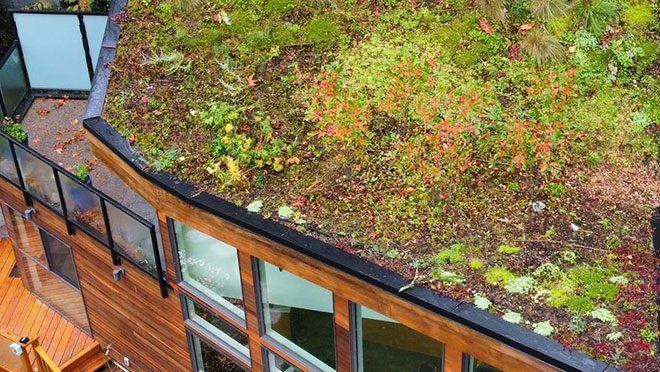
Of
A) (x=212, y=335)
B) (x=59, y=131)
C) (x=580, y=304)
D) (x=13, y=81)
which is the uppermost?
(x=13, y=81)

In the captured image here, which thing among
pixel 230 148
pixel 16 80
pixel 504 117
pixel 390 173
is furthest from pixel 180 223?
pixel 16 80

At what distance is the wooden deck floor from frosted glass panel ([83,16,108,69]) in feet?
13.2

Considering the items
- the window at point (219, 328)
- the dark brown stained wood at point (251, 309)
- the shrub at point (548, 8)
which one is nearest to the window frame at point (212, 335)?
the window at point (219, 328)

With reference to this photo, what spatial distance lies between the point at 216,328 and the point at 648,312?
17.3 ft

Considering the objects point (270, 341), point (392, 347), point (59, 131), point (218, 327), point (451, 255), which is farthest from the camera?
point (59, 131)

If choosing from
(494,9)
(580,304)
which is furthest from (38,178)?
(580,304)

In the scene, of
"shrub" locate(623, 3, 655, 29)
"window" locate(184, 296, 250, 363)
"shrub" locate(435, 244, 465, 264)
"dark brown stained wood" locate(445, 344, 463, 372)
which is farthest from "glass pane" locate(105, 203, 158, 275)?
"shrub" locate(623, 3, 655, 29)

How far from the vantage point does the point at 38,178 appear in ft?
38.2

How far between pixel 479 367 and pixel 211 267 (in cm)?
354

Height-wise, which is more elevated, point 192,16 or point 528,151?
point 192,16

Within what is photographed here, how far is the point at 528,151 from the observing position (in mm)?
9031

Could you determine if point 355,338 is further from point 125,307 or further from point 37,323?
point 37,323

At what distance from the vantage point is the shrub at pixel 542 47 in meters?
10.5

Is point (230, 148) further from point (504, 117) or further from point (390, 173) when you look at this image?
point (504, 117)
